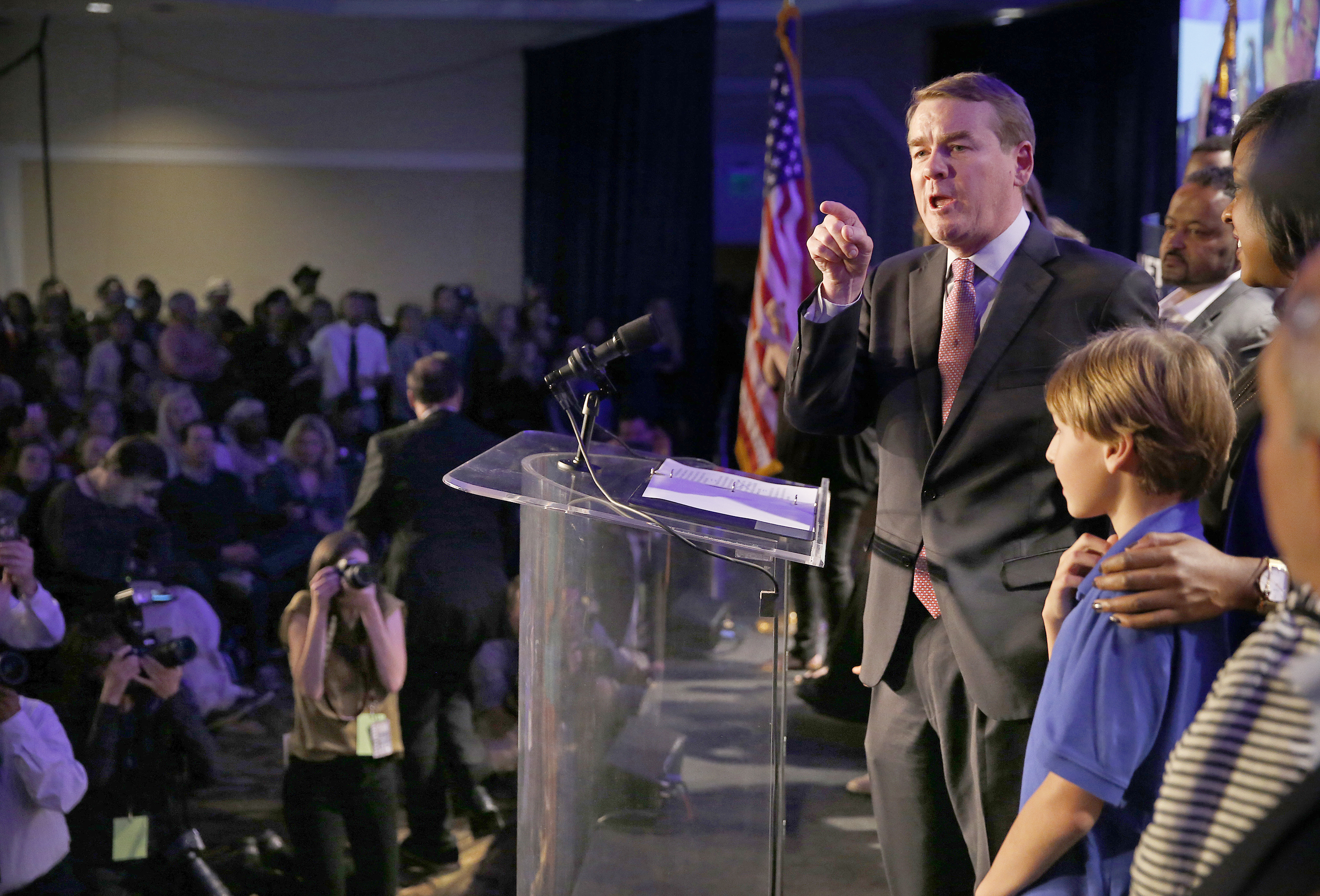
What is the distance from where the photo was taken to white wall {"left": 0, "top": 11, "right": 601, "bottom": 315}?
1030cm

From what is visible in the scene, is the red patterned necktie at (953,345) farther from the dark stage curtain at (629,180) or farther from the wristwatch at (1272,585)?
the dark stage curtain at (629,180)

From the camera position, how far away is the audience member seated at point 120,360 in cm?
702

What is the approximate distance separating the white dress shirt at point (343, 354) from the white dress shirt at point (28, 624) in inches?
166

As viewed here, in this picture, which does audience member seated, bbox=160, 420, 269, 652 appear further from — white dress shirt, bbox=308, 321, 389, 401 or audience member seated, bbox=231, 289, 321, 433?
white dress shirt, bbox=308, 321, 389, 401

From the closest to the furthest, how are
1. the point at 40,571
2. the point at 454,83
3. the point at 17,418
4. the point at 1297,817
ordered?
the point at 1297,817, the point at 40,571, the point at 17,418, the point at 454,83

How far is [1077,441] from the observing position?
1.13 m

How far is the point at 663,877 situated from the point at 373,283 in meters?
9.74

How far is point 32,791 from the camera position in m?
2.50

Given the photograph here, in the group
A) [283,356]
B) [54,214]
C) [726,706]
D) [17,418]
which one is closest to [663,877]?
[726,706]

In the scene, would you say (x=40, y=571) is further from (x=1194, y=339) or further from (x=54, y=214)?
(x=54, y=214)

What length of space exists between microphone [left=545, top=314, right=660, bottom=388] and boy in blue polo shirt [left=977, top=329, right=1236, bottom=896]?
56cm

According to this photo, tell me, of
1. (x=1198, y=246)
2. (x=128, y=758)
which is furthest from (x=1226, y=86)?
(x=128, y=758)

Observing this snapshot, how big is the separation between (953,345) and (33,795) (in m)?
2.29

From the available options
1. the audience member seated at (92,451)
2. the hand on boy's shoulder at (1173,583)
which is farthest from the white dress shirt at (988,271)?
the audience member seated at (92,451)
